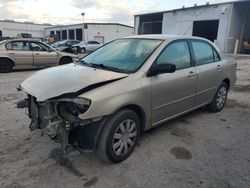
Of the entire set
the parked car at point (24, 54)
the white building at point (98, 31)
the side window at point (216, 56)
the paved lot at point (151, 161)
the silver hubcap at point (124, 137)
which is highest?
the white building at point (98, 31)

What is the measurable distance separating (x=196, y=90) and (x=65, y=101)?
251cm

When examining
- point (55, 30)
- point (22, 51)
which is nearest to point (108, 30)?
point (55, 30)

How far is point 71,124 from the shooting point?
2.67 metres

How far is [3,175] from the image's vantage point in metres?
2.75

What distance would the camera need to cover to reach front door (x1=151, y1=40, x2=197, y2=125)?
11.1ft

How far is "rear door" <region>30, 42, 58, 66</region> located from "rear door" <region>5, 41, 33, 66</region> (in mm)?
237

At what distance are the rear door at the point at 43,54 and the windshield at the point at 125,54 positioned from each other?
7.26 m

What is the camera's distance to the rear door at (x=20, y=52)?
9977mm

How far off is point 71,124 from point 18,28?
59610mm

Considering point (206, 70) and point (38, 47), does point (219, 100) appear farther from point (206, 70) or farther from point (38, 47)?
point (38, 47)

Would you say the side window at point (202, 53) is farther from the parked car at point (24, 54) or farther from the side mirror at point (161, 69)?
the parked car at point (24, 54)

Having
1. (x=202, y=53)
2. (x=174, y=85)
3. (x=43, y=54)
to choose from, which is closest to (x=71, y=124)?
(x=174, y=85)

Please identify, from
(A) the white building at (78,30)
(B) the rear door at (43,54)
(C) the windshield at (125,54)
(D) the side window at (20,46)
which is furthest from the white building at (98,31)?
(C) the windshield at (125,54)

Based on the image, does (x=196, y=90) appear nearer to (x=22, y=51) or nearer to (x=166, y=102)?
(x=166, y=102)
